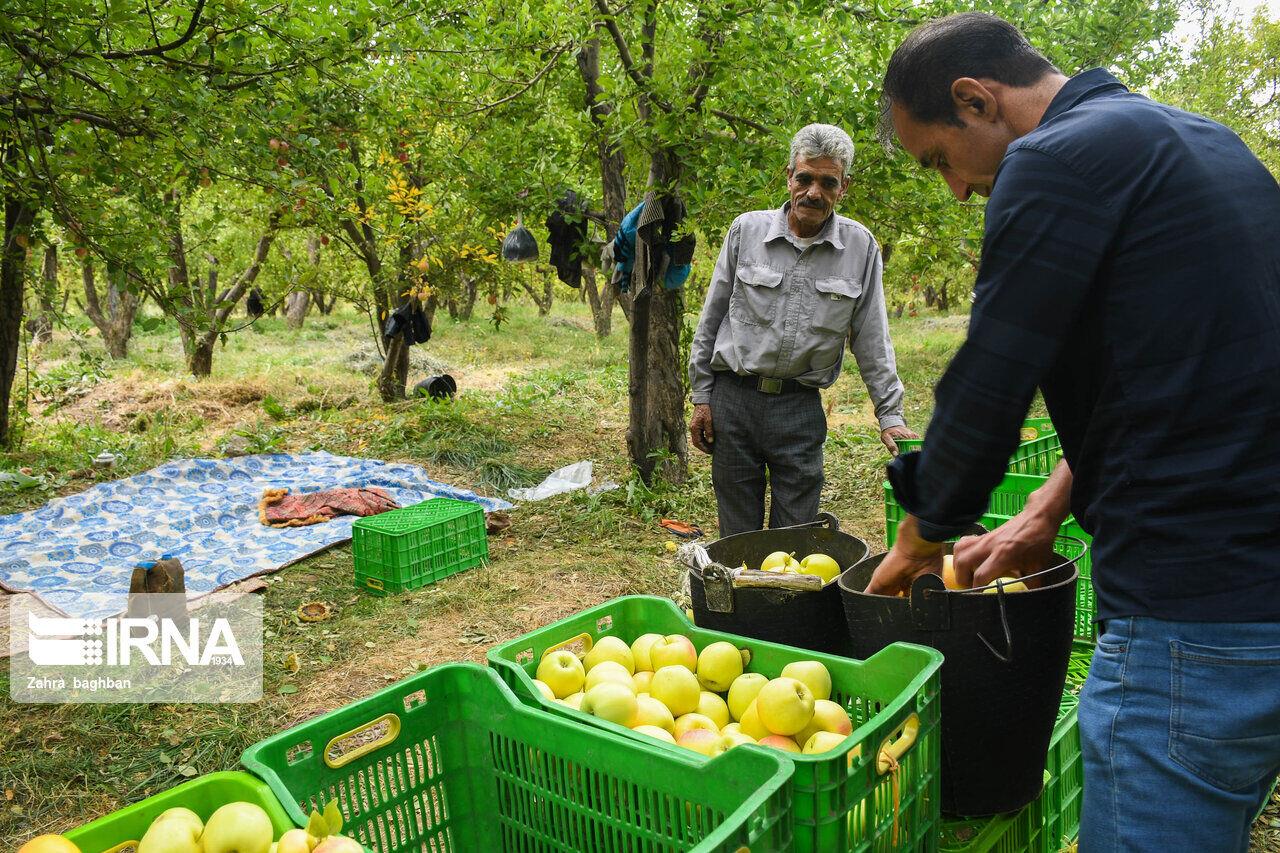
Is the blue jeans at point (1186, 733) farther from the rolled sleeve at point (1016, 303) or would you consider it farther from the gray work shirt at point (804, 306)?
the gray work shirt at point (804, 306)

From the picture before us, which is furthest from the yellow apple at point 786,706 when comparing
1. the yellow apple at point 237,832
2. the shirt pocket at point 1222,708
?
the yellow apple at point 237,832

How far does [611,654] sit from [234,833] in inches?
31.5

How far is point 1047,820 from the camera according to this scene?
6.41 feet

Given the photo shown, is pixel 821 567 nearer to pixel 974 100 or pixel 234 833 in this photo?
pixel 974 100

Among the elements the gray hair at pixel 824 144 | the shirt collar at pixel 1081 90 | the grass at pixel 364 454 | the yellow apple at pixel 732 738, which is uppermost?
the gray hair at pixel 824 144

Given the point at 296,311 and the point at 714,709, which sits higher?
the point at 296,311

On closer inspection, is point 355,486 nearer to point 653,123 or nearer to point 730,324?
point 653,123

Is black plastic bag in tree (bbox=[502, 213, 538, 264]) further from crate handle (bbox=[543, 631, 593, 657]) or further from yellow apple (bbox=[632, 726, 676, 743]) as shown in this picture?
yellow apple (bbox=[632, 726, 676, 743])

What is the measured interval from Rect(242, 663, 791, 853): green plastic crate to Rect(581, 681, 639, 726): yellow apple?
0.15m

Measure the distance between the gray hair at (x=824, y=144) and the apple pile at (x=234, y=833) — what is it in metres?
2.91

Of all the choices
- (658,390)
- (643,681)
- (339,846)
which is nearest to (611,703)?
(643,681)

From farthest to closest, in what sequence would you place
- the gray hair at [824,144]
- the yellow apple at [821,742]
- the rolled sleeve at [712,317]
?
the rolled sleeve at [712,317], the gray hair at [824,144], the yellow apple at [821,742]

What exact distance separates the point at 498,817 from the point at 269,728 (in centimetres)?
258

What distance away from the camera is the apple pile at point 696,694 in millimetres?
1589
